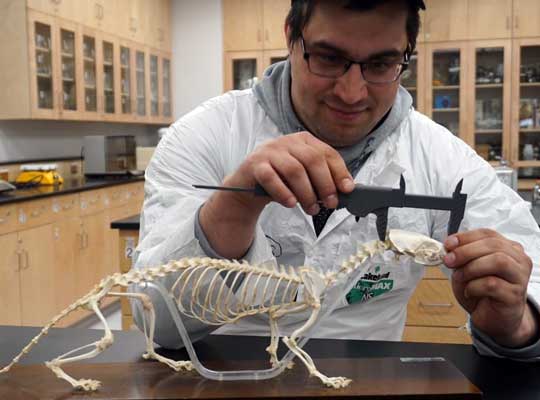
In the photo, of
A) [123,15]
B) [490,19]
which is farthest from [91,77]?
[490,19]

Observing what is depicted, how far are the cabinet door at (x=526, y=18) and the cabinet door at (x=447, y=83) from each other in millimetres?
466

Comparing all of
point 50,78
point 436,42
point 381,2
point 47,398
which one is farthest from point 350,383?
point 436,42

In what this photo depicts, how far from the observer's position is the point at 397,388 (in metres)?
0.82

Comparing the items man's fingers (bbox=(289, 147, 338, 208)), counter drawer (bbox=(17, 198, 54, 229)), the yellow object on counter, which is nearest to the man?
man's fingers (bbox=(289, 147, 338, 208))

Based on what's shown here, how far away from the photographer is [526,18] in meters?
5.08

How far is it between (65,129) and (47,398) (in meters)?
4.16

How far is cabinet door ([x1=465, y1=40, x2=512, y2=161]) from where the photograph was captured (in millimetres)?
5184

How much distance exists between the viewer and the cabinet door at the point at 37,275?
128 inches

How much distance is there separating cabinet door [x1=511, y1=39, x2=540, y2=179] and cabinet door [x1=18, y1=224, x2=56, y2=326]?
152 inches

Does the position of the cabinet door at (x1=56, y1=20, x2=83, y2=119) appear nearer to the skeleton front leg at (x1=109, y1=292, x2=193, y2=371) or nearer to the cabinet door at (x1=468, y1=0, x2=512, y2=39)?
the cabinet door at (x1=468, y1=0, x2=512, y2=39)

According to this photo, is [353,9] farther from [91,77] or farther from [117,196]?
[91,77]

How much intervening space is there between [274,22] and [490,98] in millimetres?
2050

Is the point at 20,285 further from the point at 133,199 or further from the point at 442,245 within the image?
the point at 442,245

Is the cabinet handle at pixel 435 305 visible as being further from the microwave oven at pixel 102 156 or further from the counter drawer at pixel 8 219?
the microwave oven at pixel 102 156
